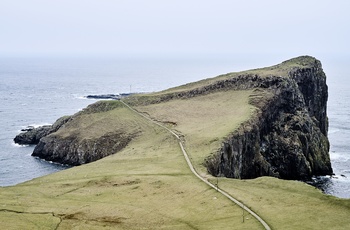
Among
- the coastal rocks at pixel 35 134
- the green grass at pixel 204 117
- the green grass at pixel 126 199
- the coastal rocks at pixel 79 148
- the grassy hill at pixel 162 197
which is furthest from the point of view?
the coastal rocks at pixel 35 134

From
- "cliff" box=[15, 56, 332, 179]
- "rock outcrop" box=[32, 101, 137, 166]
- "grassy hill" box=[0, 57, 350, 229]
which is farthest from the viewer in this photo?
"rock outcrop" box=[32, 101, 137, 166]

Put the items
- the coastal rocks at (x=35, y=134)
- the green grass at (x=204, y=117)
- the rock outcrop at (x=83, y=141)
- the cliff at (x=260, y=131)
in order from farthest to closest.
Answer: the coastal rocks at (x=35, y=134)
the rock outcrop at (x=83, y=141)
the cliff at (x=260, y=131)
the green grass at (x=204, y=117)

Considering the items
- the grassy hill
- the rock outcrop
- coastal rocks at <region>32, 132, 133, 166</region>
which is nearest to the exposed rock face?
the grassy hill

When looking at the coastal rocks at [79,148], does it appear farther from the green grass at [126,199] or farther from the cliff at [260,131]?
the green grass at [126,199]

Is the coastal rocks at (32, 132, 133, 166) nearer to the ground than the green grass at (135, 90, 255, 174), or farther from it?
nearer to the ground

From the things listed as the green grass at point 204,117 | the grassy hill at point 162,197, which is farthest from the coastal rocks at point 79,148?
the green grass at point 204,117

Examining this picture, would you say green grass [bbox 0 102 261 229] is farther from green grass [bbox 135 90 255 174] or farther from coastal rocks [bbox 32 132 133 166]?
coastal rocks [bbox 32 132 133 166]

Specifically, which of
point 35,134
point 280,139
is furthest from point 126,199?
point 35,134

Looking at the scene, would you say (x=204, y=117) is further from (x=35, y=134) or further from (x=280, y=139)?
(x=35, y=134)
